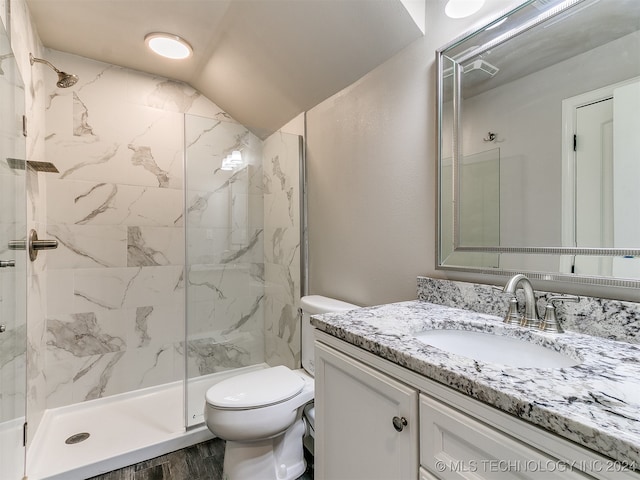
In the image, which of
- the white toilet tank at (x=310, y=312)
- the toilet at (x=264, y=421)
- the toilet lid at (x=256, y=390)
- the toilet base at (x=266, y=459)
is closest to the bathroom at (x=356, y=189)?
the white toilet tank at (x=310, y=312)

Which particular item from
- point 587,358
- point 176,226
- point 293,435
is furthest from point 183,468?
point 587,358

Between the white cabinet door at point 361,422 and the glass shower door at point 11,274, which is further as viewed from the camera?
the glass shower door at point 11,274

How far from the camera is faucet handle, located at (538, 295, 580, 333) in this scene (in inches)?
33.6

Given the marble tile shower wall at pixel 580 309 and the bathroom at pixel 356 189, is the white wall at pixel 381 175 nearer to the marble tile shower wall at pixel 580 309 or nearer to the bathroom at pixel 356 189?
the bathroom at pixel 356 189

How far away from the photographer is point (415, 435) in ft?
2.15

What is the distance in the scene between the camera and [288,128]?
2.29m

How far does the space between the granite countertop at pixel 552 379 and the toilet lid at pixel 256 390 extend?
0.68m

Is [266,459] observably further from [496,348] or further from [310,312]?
[496,348]

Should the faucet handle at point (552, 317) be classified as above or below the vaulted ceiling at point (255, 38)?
below

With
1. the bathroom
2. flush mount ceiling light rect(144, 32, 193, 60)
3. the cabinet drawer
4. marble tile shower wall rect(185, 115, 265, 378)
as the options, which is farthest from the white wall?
flush mount ceiling light rect(144, 32, 193, 60)

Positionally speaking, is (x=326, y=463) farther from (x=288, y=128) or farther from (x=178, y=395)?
(x=288, y=128)

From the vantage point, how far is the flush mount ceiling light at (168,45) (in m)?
1.88

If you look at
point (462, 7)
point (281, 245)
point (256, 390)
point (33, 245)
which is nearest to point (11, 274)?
point (33, 245)

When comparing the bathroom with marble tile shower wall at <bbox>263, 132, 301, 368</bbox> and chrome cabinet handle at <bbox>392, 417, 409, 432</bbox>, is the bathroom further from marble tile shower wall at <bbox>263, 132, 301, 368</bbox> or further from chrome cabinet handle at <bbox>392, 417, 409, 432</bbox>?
chrome cabinet handle at <bbox>392, 417, 409, 432</bbox>
